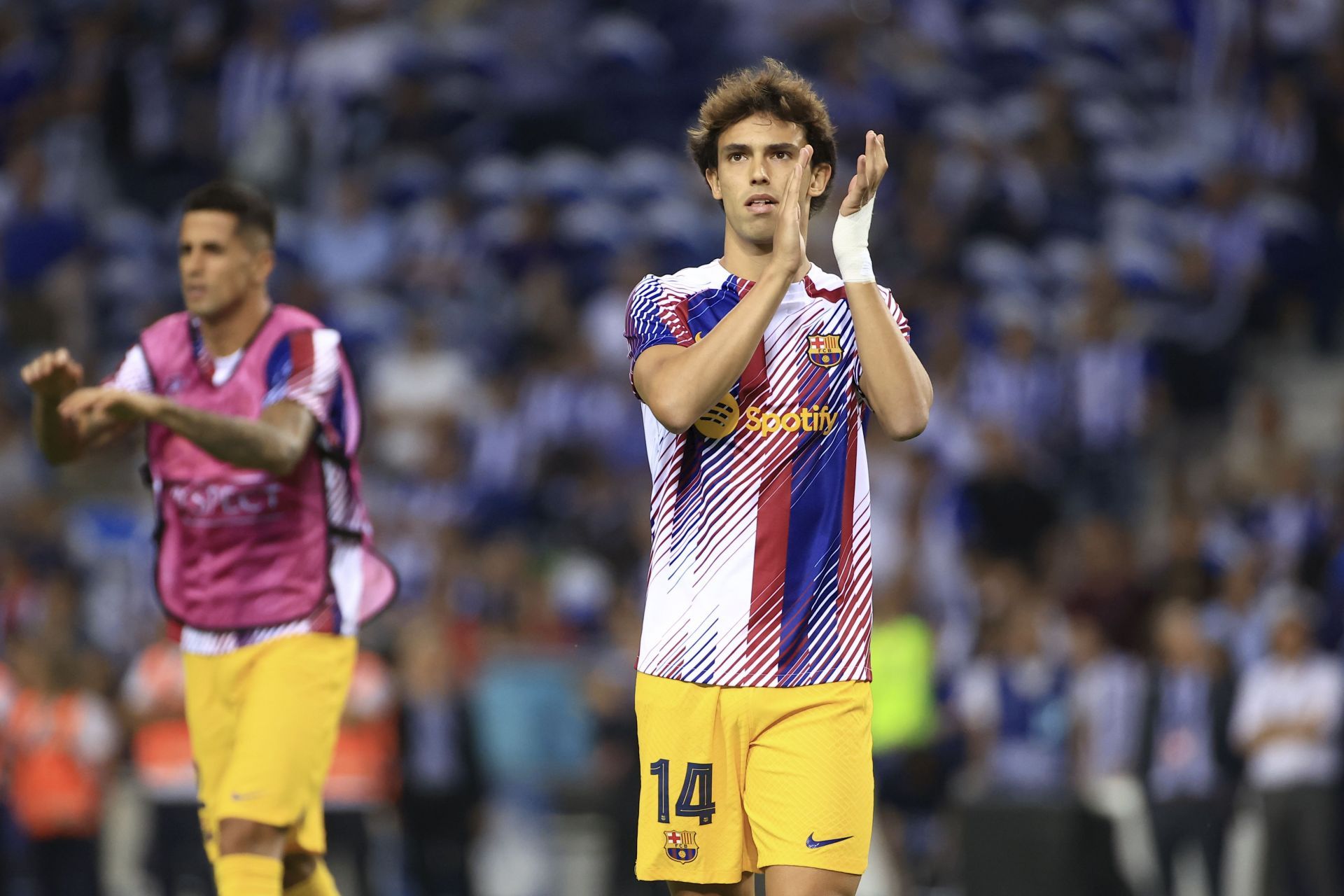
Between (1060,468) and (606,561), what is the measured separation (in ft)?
12.3

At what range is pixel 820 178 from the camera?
5.20m

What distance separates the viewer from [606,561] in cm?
1436

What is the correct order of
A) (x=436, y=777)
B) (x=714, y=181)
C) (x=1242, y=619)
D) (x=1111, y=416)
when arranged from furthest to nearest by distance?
1. (x=1111, y=416)
2. (x=1242, y=619)
3. (x=436, y=777)
4. (x=714, y=181)

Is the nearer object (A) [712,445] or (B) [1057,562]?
(A) [712,445]

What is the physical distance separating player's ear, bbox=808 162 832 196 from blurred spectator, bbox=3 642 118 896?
8.35m

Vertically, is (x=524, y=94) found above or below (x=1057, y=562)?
above

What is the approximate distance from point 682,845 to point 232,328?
105 inches

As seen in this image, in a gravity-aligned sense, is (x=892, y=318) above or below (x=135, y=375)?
below

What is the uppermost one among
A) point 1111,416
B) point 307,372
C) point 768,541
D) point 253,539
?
point 1111,416

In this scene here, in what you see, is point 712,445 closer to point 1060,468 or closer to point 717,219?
point 1060,468

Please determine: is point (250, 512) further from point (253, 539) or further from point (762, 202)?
point (762, 202)

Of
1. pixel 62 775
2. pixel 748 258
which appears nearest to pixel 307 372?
pixel 748 258

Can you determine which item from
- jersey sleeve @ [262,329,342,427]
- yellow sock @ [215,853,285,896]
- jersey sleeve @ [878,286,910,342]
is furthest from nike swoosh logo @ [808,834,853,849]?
jersey sleeve @ [262,329,342,427]

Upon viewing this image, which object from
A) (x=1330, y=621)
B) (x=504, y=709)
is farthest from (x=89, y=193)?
(x=1330, y=621)
